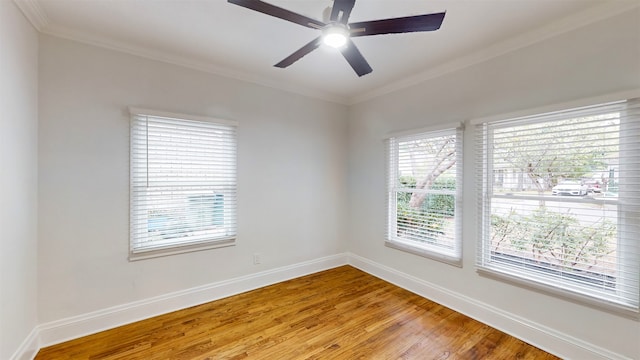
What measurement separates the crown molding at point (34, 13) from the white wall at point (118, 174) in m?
0.14

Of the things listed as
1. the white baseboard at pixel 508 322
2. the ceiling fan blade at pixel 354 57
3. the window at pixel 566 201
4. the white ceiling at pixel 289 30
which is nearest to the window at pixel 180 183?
the white ceiling at pixel 289 30

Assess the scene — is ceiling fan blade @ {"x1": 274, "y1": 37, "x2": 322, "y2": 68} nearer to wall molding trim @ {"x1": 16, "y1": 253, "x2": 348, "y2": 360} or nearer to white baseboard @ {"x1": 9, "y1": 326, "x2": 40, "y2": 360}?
wall molding trim @ {"x1": 16, "y1": 253, "x2": 348, "y2": 360}

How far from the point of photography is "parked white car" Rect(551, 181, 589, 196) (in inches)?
80.9

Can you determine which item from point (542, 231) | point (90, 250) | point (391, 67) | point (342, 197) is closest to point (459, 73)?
point (391, 67)

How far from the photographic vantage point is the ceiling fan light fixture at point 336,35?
1.68 m

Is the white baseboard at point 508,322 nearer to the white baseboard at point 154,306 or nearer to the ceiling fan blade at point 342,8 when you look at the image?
the white baseboard at point 154,306

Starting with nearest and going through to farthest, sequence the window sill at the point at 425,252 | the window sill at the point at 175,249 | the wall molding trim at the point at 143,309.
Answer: the wall molding trim at the point at 143,309, the window sill at the point at 175,249, the window sill at the point at 425,252

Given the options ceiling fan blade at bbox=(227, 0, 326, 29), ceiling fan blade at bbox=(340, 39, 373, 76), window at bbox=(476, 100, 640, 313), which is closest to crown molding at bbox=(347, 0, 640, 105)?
window at bbox=(476, 100, 640, 313)

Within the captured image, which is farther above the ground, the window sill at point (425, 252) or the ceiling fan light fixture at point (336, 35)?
the ceiling fan light fixture at point (336, 35)

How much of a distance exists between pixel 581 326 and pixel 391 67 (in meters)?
2.86

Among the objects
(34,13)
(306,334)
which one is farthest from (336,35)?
(306,334)

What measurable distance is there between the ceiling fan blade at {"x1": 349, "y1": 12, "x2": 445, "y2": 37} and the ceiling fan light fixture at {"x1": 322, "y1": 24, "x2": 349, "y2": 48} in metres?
0.06

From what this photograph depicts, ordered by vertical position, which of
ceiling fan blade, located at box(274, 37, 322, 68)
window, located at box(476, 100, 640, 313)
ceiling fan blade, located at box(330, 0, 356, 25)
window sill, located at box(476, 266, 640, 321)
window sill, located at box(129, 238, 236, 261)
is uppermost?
ceiling fan blade, located at box(330, 0, 356, 25)

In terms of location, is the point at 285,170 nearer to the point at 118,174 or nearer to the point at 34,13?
the point at 118,174
